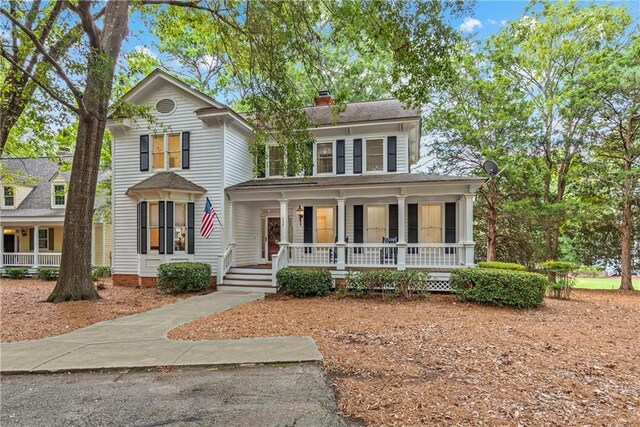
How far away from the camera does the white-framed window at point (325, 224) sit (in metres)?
13.7

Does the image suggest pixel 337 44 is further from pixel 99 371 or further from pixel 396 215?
pixel 99 371

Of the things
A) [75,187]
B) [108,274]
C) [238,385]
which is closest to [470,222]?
[238,385]

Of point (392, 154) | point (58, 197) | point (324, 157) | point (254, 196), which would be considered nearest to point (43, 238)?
point (58, 197)

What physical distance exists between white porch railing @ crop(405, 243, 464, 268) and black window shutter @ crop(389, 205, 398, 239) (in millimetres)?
873

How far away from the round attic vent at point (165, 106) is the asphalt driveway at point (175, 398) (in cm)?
1077

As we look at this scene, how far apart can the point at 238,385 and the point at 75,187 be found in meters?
8.57

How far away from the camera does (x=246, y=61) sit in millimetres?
10180

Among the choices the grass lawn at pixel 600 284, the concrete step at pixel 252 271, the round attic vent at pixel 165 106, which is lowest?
the grass lawn at pixel 600 284

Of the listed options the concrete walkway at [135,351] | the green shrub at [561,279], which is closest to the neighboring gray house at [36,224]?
the concrete walkway at [135,351]

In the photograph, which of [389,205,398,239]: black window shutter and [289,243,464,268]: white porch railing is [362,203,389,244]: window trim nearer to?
[389,205,398,239]: black window shutter

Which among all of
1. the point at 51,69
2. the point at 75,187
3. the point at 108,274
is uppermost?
the point at 51,69

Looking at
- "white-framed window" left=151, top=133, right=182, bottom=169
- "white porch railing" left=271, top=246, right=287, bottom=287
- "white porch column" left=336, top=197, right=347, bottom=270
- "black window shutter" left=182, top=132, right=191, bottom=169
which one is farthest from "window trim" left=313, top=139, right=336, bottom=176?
"white-framed window" left=151, top=133, right=182, bottom=169

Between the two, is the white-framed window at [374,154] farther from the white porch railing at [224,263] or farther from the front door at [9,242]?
the front door at [9,242]

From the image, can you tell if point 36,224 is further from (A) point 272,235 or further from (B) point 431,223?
(B) point 431,223
